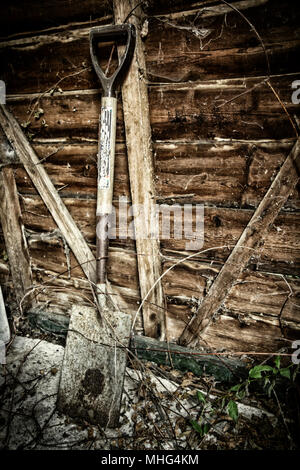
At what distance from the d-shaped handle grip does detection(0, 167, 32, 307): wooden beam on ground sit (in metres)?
1.15

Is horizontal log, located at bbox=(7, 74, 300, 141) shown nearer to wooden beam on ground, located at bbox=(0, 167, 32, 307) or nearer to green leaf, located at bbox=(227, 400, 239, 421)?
wooden beam on ground, located at bbox=(0, 167, 32, 307)

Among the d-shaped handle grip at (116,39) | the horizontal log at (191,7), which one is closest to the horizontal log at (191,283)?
the d-shaped handle grip at (116,39)

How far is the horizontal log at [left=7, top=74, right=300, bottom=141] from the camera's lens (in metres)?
1.28

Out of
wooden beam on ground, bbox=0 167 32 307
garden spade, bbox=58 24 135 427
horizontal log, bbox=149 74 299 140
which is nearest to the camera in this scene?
horizontal log, bbox=149 74 299 140

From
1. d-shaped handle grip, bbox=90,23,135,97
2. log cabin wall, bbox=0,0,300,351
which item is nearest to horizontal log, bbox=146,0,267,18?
log cabin wall, bbox=0,0,300,351

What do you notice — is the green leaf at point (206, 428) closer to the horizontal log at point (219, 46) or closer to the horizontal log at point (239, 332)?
the horizontal log at point (239, 332)

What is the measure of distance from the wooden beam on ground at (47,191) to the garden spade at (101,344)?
334mm

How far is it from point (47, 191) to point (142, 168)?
2.80ft

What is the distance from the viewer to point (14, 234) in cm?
215

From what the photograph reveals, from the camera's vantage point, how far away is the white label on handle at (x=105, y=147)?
140 cm

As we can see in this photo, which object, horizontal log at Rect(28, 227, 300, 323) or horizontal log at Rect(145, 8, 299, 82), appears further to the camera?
horizontal log at Rect(28, 227, 300, 323)

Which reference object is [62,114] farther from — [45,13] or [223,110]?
[223,110]

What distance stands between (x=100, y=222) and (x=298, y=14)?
1.46 metres
